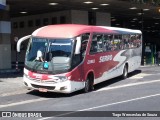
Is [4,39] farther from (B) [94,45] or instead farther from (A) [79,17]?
(B) [94,45]

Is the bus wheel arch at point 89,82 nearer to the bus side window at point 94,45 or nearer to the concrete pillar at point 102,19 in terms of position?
the bus side window at point 94,45

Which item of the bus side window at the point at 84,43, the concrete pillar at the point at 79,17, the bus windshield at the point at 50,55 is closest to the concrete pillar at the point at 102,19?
the concrete pillar at the point at 79,17

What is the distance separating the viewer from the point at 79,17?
3831 centimetres

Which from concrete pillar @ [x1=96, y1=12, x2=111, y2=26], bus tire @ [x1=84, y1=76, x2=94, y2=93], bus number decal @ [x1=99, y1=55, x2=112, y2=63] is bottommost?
bus tire @ [x1=84, y1=76, x2=94, y2=93]

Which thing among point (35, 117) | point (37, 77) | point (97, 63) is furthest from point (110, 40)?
point (35, 117)

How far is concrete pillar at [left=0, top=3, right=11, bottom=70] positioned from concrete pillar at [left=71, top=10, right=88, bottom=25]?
8435 mm

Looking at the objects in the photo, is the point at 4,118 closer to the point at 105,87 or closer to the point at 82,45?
the point at 82,45

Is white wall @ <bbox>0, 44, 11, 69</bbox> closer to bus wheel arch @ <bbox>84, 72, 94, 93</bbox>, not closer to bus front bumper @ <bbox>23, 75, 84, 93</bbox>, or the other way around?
bus wheel arch @ <bbox>84, 72, 94, 93</bbox>

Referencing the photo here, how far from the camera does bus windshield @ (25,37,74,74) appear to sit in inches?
629

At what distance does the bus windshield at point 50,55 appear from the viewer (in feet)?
52.4

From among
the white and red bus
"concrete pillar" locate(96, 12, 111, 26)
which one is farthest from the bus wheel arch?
"concrete pillar" locate(96, 12, 111, 26)

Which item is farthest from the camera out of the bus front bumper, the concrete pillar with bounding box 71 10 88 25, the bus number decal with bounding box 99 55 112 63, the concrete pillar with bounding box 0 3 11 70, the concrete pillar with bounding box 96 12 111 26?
the concrete pillar with bounding box 96 12 111 26

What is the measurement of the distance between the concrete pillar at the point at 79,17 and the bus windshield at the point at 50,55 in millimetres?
20532

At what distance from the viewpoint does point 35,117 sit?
1138cm
